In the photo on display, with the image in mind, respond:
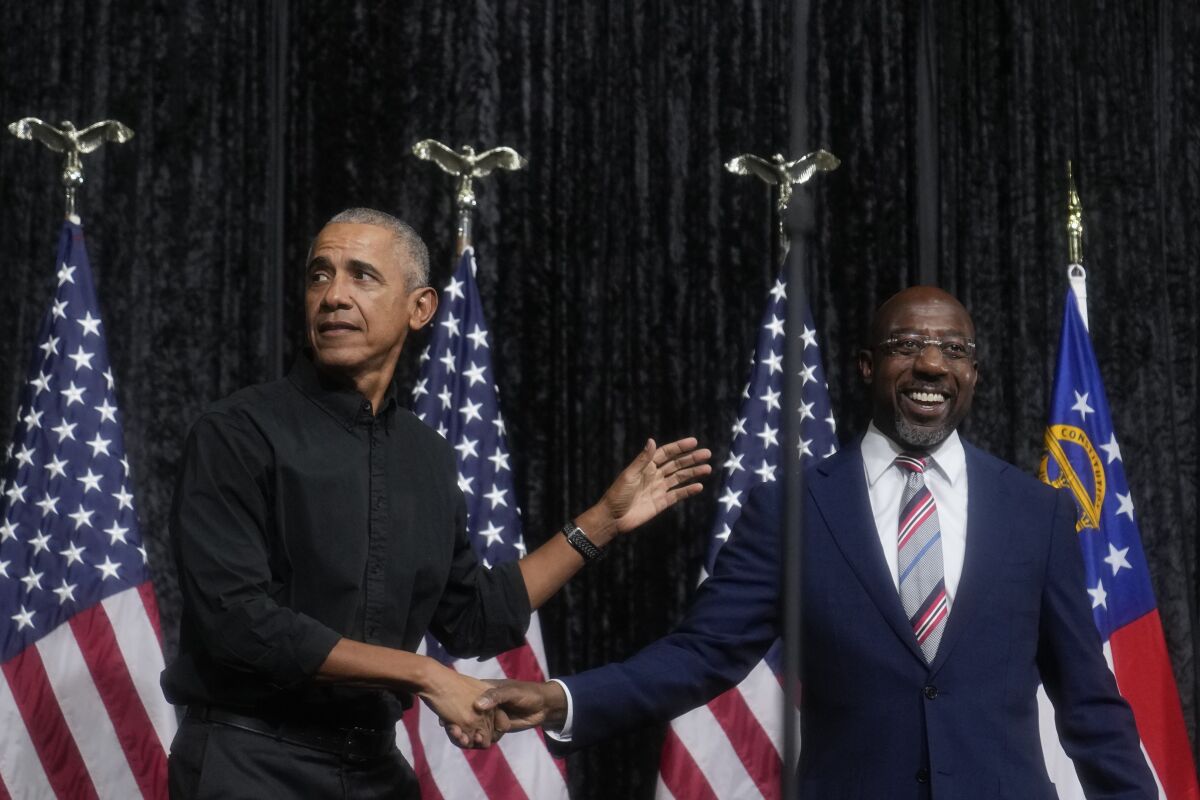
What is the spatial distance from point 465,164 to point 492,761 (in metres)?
1.53

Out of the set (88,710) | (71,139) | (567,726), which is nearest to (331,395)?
(567,726)

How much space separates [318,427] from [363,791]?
1.72ft

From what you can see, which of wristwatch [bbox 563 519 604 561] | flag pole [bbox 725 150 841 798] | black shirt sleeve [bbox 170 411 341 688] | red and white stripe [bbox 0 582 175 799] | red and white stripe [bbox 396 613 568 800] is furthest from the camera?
red and white stripe [bbox 396 613 568 800]

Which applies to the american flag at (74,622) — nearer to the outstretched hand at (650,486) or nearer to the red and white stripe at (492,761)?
the red and white stripe at (492,761)

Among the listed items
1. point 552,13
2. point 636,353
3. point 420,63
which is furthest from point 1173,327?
point 420,63

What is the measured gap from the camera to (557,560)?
2.54 metres

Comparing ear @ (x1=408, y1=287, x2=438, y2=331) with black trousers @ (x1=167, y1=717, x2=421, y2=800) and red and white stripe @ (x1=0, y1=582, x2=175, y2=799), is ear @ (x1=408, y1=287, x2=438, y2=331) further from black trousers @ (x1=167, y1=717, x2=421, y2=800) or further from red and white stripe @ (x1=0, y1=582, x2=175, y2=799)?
red and white stripe @ (x1=0, y1=582, x2=175, y2=799)

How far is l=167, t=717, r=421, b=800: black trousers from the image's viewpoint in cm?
204

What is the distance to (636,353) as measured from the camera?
4.36 meters

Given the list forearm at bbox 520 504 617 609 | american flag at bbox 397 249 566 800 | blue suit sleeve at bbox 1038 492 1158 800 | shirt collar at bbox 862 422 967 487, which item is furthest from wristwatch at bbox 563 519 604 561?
american flag at bbox 397 249 566 800

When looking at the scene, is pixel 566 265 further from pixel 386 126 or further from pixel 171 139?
pixel 171 139

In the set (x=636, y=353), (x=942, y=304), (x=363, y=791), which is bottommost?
(x=363, y=791)

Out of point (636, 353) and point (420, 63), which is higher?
point (420, 63)

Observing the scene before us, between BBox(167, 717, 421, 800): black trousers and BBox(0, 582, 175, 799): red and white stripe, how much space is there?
1.58 metres
